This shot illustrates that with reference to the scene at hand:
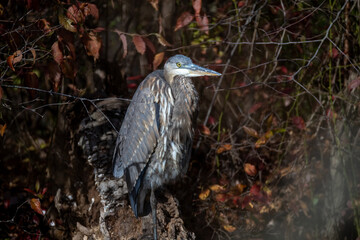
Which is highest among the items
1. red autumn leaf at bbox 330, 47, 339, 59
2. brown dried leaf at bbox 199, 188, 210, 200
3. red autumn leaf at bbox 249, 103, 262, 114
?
red autumn leaf at bbox 330, 47, 339, 59

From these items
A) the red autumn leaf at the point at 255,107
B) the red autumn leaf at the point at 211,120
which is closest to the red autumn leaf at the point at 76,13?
the red autumn leaf at the point at 211,120

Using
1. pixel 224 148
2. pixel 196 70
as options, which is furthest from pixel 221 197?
pixel 196 70

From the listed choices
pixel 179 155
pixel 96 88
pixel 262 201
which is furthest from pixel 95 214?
pixel 262 201

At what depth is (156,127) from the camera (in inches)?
104

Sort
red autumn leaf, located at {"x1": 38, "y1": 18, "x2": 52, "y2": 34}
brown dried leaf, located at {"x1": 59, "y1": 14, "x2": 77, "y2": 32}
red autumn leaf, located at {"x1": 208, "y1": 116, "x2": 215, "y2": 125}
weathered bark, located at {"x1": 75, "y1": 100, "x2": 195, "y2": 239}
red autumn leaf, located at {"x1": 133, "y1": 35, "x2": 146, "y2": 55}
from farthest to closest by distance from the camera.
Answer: red autumn leaf, located at {"x1": 208, "y1": 116, "x2": 215, "y2": 125} → red autumn leaf, located at {"x1": 133, "y1": 35, "x2": 146, "y2": 55} → weathered bark, located at {"x1": 75, "y1": 100, "x2": 195, "y2": 239} → red autumn leaf, located at {"x1": 38, "y1": 18, "x2": 52, "y2": 34} → brown dried leaf, located at {"x1": 59, "y1": 14, "x2": 77, "y2": 32}

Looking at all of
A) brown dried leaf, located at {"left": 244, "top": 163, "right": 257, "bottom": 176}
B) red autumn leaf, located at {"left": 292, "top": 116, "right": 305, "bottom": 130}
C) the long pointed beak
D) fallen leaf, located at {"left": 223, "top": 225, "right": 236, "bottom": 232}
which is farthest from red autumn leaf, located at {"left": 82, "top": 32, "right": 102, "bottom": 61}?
fallen leaf, located at {"left": 223, "top": 225, "right": 236, "bottom": 232}

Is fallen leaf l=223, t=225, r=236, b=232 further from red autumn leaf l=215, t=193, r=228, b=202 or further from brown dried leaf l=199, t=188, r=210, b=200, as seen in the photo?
brown dried leaf l=199, t=188, r=210, b=200

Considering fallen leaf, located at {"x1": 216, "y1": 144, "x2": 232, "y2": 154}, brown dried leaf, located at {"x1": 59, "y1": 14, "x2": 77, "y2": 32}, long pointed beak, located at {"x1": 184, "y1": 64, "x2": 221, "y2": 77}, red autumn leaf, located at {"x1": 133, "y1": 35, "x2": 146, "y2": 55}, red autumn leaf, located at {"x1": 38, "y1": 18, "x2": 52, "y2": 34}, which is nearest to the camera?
brown dried leaf, located at {"x1": 59, "y1": 14, "x2": 77, "y2": 32}

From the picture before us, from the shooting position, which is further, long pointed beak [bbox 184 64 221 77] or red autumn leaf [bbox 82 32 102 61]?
red autumn leaf [bbox 82 32 102 61]

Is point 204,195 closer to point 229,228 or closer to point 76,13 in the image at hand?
point 229,228

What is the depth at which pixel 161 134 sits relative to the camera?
2.70 metres

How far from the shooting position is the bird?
264 centimetres

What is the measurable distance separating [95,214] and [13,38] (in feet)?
4.32

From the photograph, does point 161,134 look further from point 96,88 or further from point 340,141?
point 340,141
